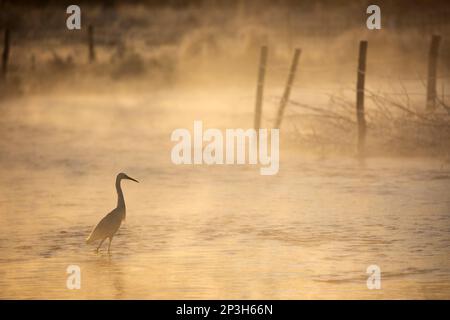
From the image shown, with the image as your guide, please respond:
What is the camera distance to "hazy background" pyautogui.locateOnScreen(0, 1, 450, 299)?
13586 millimetres

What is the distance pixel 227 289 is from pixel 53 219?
5.13 m

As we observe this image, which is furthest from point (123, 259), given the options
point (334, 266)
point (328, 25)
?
point (328, 25)

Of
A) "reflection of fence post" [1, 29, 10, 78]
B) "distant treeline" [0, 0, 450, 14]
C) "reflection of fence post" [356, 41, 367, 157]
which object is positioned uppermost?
"distant treeline" [0, 0, 450, 14]

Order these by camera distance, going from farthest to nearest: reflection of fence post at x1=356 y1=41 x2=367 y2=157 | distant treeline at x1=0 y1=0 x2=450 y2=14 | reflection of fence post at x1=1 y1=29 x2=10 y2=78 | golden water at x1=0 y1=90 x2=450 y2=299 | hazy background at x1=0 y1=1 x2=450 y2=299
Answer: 1. distant treeline at x1=0 y1=0 x2=450 y2=14
2. reflection of fence post at x1=1 y1=29 x2=10 y2=78
3. reflection of fence post at x1=356 y1=41 x2=367 y2=157
4. hazy background at x1=0 y1=1 x2=450 y2=299
5. golden water at x1=0 y1=90 x2=450 y2=299

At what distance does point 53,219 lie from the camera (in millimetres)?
17203

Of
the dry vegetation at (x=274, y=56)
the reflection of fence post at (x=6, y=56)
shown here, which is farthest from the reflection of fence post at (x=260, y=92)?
the reflection of fence post at (x=6, y=56)

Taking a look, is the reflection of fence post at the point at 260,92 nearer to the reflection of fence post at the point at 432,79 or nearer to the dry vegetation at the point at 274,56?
the dry vegetation at the point at 274,56

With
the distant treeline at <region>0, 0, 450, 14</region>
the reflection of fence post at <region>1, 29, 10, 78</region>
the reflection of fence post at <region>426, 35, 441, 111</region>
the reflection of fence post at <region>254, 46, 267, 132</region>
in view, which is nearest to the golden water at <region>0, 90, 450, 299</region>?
the reflection of fence post at <region>254, 46, 267, 132</region>

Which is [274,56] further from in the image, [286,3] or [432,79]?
[286,3]

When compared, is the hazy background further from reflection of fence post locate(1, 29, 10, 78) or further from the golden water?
reflection of fence post locate(1, 29, 10, 78)

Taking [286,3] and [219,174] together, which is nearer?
[219,174]

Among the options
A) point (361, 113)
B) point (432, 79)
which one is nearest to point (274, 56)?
point (432, 79)

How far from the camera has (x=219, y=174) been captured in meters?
22.3
